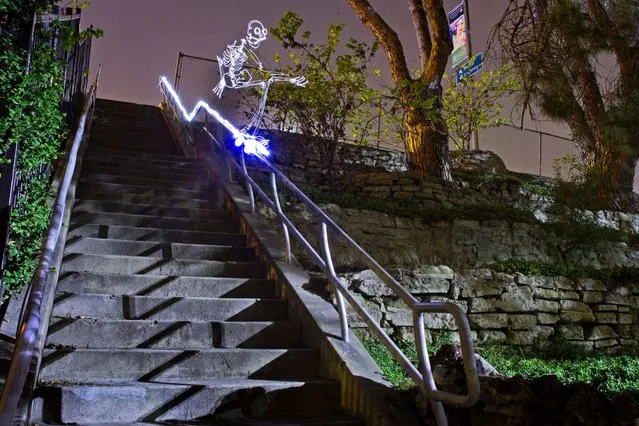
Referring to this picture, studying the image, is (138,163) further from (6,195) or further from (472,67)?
(472,67)

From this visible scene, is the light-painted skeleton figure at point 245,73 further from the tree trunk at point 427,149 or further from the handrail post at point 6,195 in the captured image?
the handrail post at point 6,195

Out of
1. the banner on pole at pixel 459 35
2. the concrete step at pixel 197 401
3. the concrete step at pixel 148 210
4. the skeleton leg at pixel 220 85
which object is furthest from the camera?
the banner on pole at pixel 459 35

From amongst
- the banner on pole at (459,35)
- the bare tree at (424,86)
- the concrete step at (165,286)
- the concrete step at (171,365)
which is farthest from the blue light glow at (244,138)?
the banner on pole at (459,35)

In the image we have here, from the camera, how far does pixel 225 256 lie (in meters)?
5.11

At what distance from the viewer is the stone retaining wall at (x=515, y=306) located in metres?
5.38

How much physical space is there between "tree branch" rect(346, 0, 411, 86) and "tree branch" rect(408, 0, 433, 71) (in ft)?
1.48

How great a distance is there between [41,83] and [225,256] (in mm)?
2108

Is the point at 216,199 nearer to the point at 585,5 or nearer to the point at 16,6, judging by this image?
the point at 16,6

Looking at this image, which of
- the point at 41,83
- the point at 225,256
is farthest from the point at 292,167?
the point at 41,83

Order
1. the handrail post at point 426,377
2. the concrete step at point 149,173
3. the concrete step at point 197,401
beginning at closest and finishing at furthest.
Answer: the handrail post at point 426,377 → the concrete step at point 197,401 → the concrete step at point 149,173

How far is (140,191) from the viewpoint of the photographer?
21.2 ft

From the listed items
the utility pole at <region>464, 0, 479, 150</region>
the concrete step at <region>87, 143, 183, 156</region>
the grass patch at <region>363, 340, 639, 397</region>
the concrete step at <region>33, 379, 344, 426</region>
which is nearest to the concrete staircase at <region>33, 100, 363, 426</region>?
the concrete step at <region>33, 379, 344, 426</region>

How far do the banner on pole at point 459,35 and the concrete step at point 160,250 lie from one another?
27.6 feet

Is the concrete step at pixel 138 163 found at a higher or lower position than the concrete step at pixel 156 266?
higher
